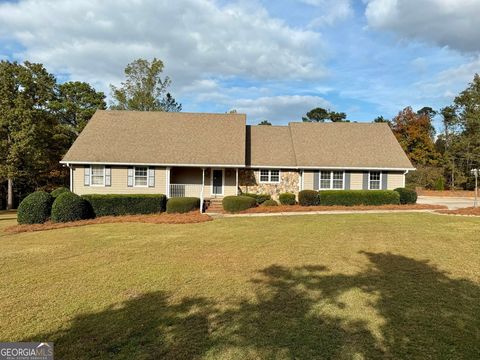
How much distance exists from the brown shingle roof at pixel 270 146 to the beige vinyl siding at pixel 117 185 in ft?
18.6

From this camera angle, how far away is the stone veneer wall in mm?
23406

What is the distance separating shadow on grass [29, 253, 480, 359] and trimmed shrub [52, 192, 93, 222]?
11.8 meters

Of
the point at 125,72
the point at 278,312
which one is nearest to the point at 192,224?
the point at 278,312

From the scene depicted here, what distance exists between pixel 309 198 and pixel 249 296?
14.9 metres

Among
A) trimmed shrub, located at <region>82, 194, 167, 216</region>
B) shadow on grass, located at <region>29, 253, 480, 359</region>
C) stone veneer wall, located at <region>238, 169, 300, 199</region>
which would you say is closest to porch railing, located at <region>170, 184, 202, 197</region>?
trimmed shrub, located at <region>82, 194, 167, 216</region>

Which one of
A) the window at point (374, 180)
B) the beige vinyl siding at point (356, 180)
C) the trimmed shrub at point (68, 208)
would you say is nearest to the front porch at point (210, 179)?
the trimmed shrub at point (68, 208)

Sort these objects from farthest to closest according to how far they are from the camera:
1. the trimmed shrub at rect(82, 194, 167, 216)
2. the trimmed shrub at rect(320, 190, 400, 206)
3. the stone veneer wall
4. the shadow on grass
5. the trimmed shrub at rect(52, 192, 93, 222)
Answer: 1. the stone veneer wall
2. the trimmed shrub at rect(320, 190, 400, 206)
3. the trimmed shrub at rect(82, 194, 167, 216)
4. the trimmed shrub at rect(52, 192, 93, 222)
5. the shadow on grass

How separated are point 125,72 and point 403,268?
116 feet

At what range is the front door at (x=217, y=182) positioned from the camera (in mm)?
23266

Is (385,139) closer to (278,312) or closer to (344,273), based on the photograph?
(344,273)

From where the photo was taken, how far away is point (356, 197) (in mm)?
20906

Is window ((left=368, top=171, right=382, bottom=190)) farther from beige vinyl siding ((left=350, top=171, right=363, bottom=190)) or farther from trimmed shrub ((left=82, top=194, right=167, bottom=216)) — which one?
trimmed shrub ((left=82, top=194, right=167, bottom=216))

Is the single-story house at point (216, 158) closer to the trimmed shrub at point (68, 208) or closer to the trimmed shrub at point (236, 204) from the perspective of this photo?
the trimmed shrub at point (236, 204)

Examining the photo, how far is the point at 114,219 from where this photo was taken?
17.1m
